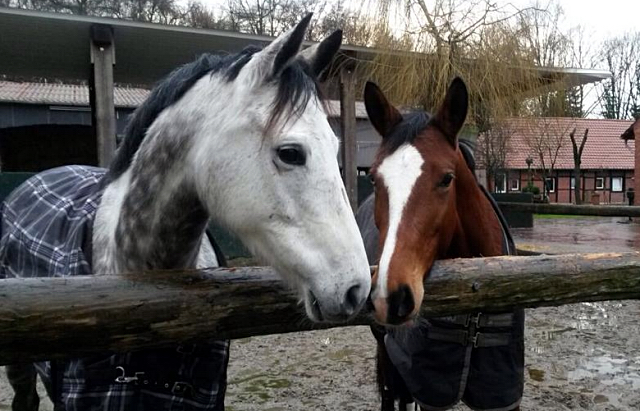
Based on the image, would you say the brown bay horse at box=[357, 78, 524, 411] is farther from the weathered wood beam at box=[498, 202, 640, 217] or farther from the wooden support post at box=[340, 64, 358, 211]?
the weathered wood beam at box=[498, 202, 640, 217]

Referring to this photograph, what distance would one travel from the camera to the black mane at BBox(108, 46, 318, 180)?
1503 mm

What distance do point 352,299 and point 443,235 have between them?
102 cm

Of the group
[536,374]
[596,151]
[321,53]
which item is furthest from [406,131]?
[596,151]

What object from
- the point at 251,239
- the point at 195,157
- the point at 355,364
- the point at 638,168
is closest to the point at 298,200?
the point at 251,239

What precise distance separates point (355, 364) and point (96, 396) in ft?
9.86

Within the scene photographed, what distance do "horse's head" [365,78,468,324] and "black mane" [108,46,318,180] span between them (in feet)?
2.26

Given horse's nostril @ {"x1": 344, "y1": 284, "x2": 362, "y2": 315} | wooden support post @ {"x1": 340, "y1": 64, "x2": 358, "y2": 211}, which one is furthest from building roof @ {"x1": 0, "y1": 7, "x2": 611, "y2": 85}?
horse's nostril @ {"x1": 344, "y1": 284, "x2": 362, "y2": 315}

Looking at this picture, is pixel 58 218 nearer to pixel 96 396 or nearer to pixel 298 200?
pixel 96 396

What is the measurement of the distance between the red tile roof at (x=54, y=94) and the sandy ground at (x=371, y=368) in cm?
Result: 1357

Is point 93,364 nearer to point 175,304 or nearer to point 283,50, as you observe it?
point 175,304

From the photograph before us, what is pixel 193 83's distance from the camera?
1.72 meters

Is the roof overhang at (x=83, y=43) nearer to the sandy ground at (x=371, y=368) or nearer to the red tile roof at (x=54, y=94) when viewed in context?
the sandy ground at (x=371, y=368)

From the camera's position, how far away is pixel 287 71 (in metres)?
1.56

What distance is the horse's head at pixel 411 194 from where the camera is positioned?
184cm
